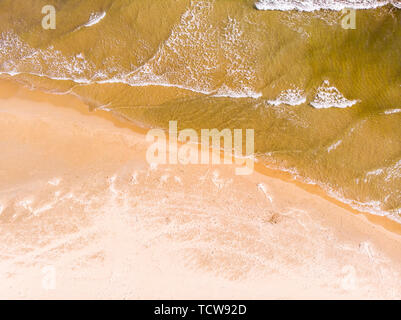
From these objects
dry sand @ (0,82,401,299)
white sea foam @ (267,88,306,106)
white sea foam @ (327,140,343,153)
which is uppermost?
white sea foam @ (267,88,306,106)

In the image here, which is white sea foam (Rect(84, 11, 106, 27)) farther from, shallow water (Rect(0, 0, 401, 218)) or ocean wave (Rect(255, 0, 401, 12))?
ocean wave (Rect(255, 0, 401, 12))

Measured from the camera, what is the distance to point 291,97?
508cm

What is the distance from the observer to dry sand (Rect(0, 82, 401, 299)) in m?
5.09

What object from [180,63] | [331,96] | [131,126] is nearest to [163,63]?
[180,63]

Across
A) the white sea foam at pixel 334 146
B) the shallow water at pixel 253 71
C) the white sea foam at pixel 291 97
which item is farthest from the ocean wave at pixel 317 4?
the white sea foam at pixel 334 146

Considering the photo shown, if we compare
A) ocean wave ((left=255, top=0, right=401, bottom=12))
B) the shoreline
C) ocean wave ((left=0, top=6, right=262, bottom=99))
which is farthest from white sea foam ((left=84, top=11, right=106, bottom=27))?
ocean wave ((left=255, top=0, right=401, bottom=12))

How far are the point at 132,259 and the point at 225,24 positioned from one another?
4.23 m

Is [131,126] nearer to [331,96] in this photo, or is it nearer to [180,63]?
[180,63]

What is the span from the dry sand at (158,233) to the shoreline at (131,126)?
0.32 feet

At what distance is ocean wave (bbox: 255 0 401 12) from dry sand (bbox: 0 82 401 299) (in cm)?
293

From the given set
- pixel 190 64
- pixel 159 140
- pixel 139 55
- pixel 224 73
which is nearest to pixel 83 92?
pixel 139 55

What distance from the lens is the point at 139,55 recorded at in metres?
5.16

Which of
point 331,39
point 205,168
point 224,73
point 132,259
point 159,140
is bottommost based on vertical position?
point 132,259

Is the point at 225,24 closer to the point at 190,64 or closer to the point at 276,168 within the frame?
the point at 190,64
